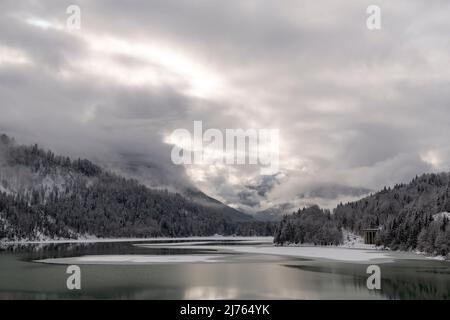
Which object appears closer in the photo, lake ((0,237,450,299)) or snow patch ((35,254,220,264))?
lake ((0,237,450,299))

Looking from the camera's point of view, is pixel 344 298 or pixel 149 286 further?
pixel 149 286

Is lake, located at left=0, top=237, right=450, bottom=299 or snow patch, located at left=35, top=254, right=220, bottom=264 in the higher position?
lake, located at left=0, top=237, right=450, bottom=299

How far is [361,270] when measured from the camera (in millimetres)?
85750

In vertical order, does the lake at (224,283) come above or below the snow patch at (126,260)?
above

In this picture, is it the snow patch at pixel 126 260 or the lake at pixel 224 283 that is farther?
the snow patch at pixel 126 260

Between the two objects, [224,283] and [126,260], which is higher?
[224,283]

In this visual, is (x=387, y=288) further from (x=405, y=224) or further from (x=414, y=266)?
(x=405, y=224)

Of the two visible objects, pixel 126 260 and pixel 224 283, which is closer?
pixel 224 283
